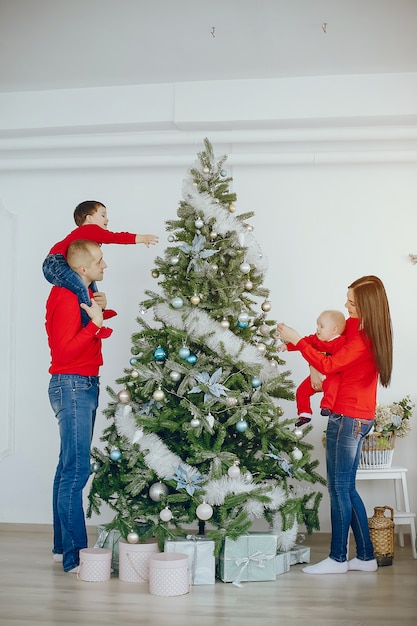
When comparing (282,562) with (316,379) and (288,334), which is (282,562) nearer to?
(316,379)

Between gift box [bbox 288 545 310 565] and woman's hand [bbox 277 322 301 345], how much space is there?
1.02m

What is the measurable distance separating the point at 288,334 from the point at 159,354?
2.02 ft

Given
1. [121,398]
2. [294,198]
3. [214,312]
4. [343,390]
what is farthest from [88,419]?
[294,198]

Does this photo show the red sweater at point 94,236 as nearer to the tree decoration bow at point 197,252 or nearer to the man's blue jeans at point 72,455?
the tree decoration bow at point 197,252

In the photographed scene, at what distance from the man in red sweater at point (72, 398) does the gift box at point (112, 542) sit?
3.2 inches

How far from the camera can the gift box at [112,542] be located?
3516mm

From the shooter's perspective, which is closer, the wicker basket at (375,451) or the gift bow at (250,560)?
the gift bow at (250,560)

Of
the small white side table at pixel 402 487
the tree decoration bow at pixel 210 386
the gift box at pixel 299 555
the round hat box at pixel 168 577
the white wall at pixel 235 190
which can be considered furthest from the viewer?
the white wall at pixel 235 190

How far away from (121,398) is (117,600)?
2.97ft

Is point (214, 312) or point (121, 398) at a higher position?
point (214, 312)

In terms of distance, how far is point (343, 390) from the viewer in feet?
11.5

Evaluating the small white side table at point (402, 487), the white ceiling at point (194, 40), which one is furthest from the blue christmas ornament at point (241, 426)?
the white ceiling at point (194, 40)

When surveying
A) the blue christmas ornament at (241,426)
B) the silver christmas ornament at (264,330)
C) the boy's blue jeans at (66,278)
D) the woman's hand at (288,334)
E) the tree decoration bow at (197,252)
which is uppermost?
the tree decoration bow at (197,252)

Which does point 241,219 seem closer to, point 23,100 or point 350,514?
point 350,514
